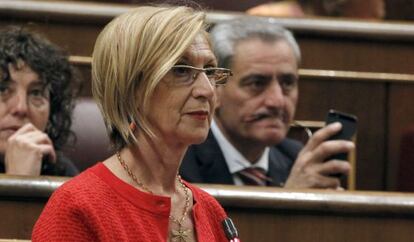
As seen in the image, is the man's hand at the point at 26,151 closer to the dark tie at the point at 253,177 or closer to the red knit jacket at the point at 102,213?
the dark tie at the point at 253,177

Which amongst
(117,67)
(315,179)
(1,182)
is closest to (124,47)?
(117,67)

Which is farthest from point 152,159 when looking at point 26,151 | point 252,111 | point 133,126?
point 252,111

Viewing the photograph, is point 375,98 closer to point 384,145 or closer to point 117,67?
point 384,145

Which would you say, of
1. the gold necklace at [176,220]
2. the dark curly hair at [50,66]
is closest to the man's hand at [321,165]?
the dark curly hair at [50,66]

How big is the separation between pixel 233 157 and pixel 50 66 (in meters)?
0.22

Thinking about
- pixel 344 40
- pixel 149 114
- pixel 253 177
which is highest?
pixel 149 114

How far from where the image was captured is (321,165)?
1.12 metres

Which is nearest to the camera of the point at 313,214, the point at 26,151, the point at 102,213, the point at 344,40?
the point at 102,213

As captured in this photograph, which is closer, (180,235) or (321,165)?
(180,235)

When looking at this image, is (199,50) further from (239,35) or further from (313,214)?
(239,35)

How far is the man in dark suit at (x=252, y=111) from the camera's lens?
1.18 m

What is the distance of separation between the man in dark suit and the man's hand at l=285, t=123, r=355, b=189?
0.05ft

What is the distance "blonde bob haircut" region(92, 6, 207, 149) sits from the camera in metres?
0.65

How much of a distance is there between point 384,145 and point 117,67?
30.1 inches
